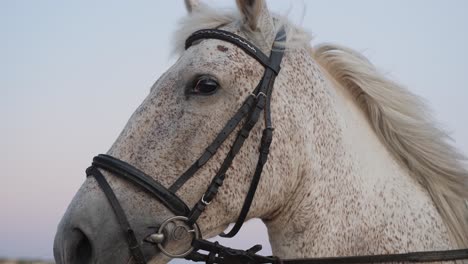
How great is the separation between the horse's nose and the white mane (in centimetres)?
158

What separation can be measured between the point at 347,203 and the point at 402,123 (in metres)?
0.81

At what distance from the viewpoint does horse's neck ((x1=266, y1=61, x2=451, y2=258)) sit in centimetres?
384

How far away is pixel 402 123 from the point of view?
433 cm

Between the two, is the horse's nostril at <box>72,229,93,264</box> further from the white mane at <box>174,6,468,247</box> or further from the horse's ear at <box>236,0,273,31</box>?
the horse's ear at <box>236,0,273,31</box>

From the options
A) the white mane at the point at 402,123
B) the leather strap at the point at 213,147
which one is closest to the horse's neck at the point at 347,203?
the white mane at the point at 402,123

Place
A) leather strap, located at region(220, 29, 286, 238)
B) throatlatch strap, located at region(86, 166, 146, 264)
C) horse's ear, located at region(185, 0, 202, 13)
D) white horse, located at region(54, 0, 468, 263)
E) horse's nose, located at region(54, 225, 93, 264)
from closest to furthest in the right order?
horse's nose, located at region(54, 225, 93, 264) < throatlatch strap, located at region(86, 166, 146, 264) < white horse, located at region(54, 0, 468, 263) < leather strap, located at region(220, 29, 286, 238) < horse's ear, located at region(185, 0, 202, 13)

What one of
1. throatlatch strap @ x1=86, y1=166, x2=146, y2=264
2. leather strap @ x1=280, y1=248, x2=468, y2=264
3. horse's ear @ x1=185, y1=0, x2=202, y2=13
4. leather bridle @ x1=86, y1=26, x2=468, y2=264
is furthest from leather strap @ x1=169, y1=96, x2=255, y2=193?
horse's ear @ x1=185, y1=0, x2=202, y2=13

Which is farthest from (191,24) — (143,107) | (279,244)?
(279,244)

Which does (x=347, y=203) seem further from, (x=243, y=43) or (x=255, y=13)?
(x=255, y=13)

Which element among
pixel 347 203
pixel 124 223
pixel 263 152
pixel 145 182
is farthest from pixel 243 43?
pixel 124 223

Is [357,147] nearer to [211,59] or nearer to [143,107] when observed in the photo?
[211,59]

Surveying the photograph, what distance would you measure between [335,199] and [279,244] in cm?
47

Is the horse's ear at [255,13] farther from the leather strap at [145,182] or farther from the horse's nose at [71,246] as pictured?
the horse's nose at [71,246]

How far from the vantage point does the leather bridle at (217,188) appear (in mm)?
3527
